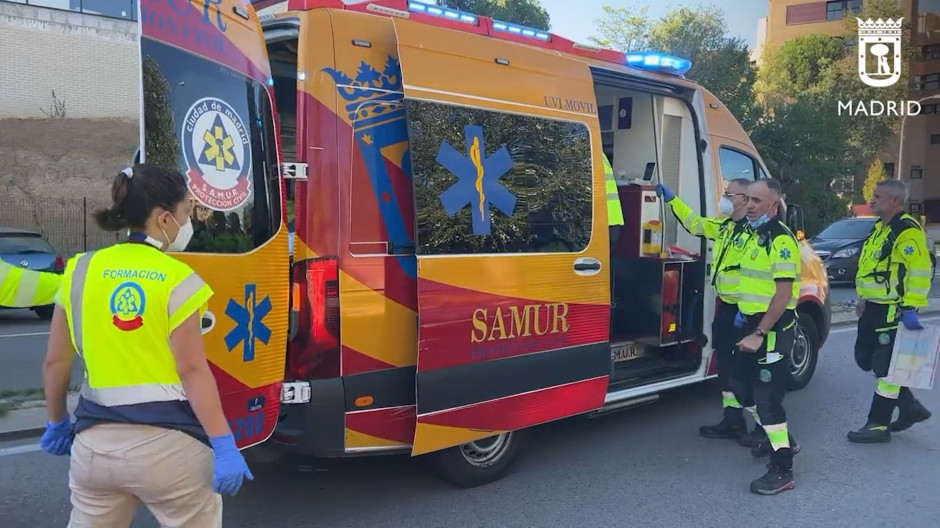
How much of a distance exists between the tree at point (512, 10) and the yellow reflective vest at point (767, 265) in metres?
25.8

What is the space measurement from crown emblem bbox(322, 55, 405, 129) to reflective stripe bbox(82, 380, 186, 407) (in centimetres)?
186

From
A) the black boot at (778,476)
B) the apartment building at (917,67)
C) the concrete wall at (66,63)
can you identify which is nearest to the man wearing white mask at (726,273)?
the black boot at (778,476)

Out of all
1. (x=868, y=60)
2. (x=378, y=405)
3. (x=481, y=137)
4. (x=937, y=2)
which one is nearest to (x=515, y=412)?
(x=378, y=405)

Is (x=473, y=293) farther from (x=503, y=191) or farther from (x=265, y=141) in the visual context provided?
(x=265, y=141)

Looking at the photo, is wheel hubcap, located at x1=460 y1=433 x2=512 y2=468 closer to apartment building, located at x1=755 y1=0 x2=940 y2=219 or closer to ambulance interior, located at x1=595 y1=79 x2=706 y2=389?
ambulance interior, located at x1=595 y1=79 x2=706 y2=389

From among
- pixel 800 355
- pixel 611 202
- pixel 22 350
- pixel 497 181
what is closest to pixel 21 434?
pixel 497 181

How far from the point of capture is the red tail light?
3594 mm

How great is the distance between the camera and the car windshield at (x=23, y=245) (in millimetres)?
12469

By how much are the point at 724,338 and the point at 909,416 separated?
166cm

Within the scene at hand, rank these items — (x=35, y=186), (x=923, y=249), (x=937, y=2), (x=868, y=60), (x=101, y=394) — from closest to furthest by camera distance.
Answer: (x=101, y=394) < (x=923, y=249) < (x=35, y=186) < (x=868, y=60) < (x=937, y=2)

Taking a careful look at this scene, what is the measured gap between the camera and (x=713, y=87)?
87.2 ft

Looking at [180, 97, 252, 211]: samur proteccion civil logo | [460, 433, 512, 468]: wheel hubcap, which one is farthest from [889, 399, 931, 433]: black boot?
[180, 97, 252, 211]: samur proteccion civil logo

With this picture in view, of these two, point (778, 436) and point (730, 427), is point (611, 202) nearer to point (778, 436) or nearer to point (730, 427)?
point (778, 436)

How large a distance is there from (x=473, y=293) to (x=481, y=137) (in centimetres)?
82
